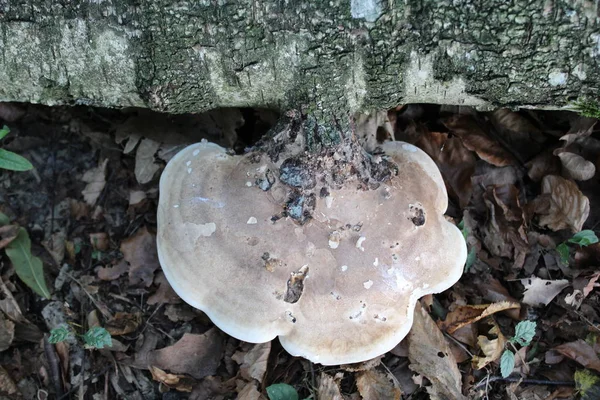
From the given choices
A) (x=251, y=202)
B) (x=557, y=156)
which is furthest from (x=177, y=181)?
(x=557, y=156)

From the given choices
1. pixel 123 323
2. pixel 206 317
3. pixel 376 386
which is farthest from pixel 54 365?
pixel 376 386

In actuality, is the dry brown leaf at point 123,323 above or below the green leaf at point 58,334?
below

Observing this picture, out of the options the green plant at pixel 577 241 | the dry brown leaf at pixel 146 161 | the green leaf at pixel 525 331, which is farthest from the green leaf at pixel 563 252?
the dry brown leaf at pixel 146 161

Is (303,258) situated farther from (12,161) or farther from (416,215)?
(12,161)

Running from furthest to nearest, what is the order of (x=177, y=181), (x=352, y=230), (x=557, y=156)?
1. (x=557, y=156)
2. (x=177, y=181)
3. (x=352, y=230)

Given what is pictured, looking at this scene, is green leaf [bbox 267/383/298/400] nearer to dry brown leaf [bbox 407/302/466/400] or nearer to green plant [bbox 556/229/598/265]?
dry brown leaf [bbox 407/302/466/400]

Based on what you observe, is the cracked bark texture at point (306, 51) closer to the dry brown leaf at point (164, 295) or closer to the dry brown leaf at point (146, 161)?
the dry brown leaf at point (146, 161)

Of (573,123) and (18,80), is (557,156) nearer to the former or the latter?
(573,123)
